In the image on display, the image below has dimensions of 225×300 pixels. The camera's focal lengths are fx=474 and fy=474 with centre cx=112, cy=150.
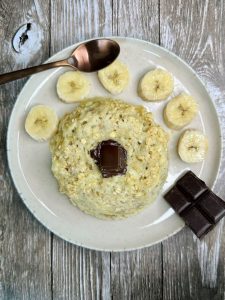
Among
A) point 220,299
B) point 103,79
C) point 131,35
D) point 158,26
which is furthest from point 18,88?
point 220,299

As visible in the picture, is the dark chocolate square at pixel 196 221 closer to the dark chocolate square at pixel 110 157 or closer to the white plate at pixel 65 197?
the white plate at pixel 65 197

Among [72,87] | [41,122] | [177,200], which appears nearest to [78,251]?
[177,200]

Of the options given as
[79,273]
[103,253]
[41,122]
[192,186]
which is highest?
[41,122]

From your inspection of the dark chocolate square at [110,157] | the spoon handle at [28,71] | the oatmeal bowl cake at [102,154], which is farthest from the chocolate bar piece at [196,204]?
the spoon handle at [28,71]

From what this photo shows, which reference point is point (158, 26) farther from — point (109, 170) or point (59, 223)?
point (59, 223)

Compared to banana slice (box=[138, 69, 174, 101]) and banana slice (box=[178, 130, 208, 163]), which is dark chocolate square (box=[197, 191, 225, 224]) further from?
banana slice (box=[138, 69, 174, 101])

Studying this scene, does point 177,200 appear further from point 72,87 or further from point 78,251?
point 72,87
